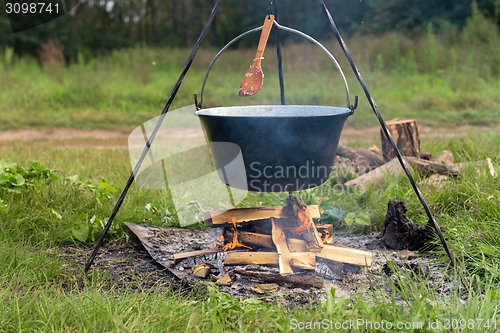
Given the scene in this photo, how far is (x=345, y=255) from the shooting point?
9.20 feet

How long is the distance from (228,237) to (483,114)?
5.62 metres

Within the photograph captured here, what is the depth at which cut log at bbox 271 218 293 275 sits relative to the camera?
263 centimetres

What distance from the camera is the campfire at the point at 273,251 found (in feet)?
8.76

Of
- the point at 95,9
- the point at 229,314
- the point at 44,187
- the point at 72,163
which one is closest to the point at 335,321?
the point at 229,314

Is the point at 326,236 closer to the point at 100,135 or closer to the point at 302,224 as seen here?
the point at 302,224

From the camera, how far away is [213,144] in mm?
2623

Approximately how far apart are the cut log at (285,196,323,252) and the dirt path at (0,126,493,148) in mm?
3449

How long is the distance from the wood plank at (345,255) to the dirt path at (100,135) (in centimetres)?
356

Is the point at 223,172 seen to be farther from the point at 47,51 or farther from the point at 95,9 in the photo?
the point at 95,9

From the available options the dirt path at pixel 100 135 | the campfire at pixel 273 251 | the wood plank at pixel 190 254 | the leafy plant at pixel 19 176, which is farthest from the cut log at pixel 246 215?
the dirt path at pixel 100 135

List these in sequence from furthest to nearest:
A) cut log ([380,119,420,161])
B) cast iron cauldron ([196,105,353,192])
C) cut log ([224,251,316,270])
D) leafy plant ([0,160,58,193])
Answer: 1. cut log ([380,119,420,161])
2. leafy plant ([0,160,58,193])
3. cut log ([224,251,316,270])
4. cast iron cauldron ([196,105,353,192])

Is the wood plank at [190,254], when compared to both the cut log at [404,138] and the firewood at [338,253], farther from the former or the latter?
the cut log at [404,138]

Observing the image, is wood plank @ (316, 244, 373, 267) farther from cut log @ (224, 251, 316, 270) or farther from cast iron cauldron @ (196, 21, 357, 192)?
cast iron cauldron @ (196, 21, 357, 192)

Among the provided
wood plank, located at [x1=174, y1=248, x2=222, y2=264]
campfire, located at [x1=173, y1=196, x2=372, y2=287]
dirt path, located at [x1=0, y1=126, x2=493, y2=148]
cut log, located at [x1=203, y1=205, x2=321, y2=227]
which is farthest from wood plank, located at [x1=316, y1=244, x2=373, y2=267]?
dirt path, located at [x1=0, y1=126, x2=493, y2=148]
